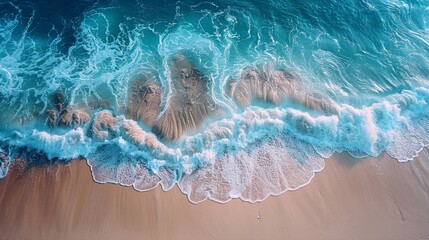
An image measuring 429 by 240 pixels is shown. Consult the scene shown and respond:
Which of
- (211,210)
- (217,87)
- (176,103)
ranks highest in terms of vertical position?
(217,87)

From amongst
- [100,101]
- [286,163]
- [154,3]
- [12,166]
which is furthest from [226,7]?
[12,166]

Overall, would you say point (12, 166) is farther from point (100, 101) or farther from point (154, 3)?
point (154, 3)

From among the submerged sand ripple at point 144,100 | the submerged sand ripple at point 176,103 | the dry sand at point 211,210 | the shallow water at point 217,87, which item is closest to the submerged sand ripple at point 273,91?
the shallow water at point 217,87

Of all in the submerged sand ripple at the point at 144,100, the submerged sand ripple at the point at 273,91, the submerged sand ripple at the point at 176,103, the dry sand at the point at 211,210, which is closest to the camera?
the dry sand at the point at 211,210

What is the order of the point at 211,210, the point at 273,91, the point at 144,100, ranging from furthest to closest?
the point at 273,91 < the point at 144,100 < the point at 211,210

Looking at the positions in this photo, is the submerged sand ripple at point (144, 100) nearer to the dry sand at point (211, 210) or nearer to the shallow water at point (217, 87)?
the shallow water at point (217, 87)

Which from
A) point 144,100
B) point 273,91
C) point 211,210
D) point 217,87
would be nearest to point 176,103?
point 144,100

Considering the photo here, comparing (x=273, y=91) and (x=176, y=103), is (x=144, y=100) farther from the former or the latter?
(x=273, y=91)
